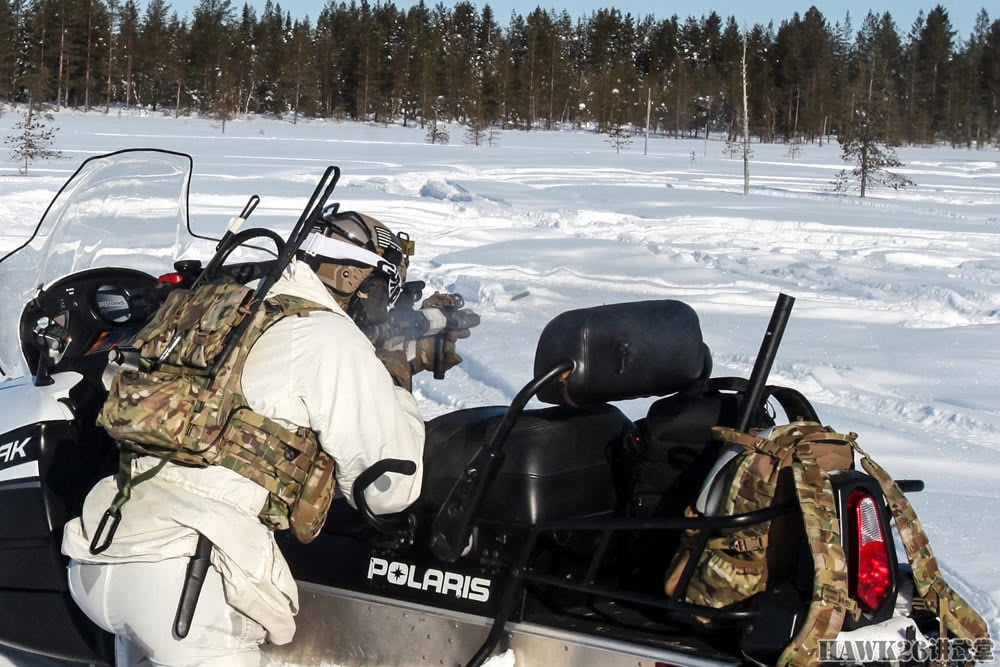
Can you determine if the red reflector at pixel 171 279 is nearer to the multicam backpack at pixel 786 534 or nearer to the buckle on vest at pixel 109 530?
the buckle on vest at pixel 109 530

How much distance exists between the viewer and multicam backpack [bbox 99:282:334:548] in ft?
6.93

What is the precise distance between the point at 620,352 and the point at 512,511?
0.46m

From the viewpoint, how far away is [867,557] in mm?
1942

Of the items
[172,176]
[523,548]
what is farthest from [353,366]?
[172,176]

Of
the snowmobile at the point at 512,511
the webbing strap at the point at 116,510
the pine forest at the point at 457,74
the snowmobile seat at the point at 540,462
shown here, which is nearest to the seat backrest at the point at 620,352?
the snowmobile at the point at 512,511

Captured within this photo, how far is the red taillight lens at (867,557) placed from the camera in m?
1.94

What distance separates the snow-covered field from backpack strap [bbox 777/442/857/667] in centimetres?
136

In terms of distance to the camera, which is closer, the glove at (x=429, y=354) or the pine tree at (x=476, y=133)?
the glove at (x=429, y=354)

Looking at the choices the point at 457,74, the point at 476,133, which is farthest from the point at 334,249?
the point at 457,74

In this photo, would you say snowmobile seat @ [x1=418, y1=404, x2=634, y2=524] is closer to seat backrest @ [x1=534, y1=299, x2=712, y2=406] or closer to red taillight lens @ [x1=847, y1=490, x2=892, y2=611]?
seat backrest @ [x1=534, y1=299, x2=712, y2=406]

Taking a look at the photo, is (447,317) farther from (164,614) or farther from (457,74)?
(457,74)

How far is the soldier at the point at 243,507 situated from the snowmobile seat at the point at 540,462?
0.16m

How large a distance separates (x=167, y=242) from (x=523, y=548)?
153 centimetres

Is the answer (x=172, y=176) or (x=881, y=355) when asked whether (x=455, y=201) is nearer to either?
(x=881, y=355)
